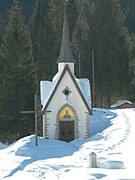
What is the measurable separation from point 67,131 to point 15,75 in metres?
8.39

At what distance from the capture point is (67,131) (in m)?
25.3

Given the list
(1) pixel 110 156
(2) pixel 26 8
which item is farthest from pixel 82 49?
(2) pixel 26 8

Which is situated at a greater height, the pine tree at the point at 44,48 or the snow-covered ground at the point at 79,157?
the pine tree at the point at 44,48

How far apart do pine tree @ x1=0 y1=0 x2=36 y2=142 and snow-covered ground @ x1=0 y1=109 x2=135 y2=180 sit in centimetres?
589

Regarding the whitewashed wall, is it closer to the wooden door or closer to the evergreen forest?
the wooden door

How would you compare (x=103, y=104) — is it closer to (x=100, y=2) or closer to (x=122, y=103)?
(x=122, y=103)

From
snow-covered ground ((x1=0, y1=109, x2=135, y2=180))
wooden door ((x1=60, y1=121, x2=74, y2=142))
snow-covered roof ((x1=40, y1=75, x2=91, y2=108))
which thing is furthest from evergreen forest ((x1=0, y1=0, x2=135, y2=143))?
wooden door ((x1=60, y1=121, x2=74, y2=142))

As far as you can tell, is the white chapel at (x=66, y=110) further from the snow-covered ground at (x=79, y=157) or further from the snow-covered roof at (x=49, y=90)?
the snow-covered ground at (x=79, y=157)

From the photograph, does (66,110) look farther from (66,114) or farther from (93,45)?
(93,45)

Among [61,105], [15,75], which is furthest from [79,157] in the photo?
[15,75]

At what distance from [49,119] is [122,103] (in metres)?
18.8

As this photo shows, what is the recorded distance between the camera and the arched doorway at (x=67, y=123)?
25.2 meters

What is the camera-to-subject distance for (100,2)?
42.9m

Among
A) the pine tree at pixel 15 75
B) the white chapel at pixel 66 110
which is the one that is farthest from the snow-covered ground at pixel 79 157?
the pine tree at pixel 15 75
